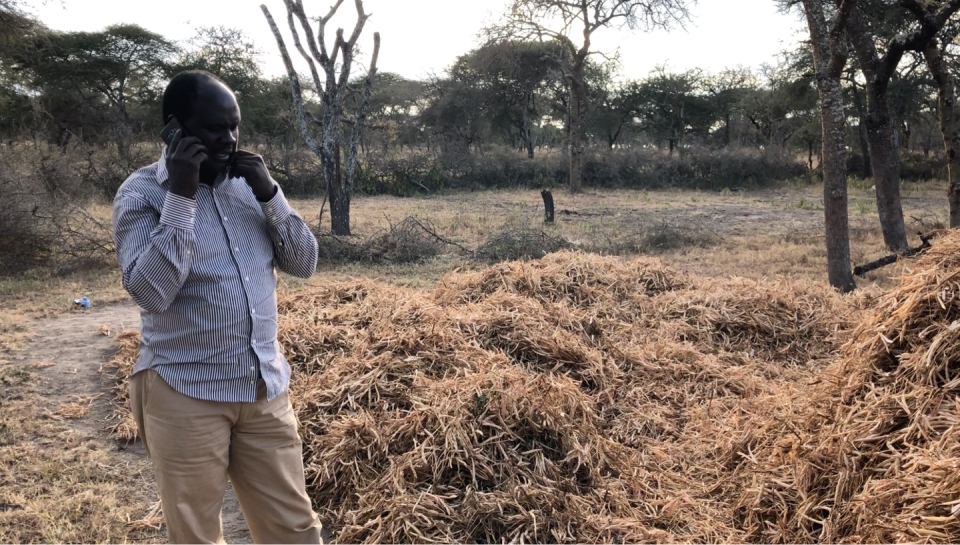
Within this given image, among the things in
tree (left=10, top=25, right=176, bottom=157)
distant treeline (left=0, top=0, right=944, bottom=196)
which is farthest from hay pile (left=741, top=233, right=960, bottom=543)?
tree (left=10, top=25, right=176, bottom=157)

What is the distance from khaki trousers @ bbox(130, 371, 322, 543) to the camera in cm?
160

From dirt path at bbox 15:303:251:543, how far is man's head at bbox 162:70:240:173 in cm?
175

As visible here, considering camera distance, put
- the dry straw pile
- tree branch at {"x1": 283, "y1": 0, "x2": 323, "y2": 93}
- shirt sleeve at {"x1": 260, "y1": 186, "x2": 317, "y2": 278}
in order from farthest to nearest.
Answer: tree branch at {"x1": 283, "y1": 0, "x2": 323, "y2": 93} → the dry straw pile → shirt sleeve at {"x1": 260, "y1": 186, "x2": 317, "y2": 278}

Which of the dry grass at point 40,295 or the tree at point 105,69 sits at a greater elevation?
the tree at point 105,69

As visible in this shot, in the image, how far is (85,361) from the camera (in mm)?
4629

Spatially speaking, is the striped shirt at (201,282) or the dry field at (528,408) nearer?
the striped shirt at (201,282)

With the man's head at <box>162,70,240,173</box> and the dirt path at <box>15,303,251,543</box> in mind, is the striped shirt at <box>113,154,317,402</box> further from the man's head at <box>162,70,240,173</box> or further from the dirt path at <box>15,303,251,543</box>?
the dirt path at <box>15,303,251,543</box>

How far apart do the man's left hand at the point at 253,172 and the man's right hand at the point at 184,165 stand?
148 millimetres

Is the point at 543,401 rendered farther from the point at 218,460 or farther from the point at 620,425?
the point at 218,460

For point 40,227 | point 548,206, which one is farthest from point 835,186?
point 40,227

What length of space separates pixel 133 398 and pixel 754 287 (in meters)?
4.99

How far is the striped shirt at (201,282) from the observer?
60.1 inches

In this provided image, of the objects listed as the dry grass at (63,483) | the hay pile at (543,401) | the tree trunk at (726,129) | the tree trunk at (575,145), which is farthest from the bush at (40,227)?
the tree trunk at (726,129)

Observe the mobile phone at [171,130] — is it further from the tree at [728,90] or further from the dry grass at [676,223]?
the tree at [728,90]
